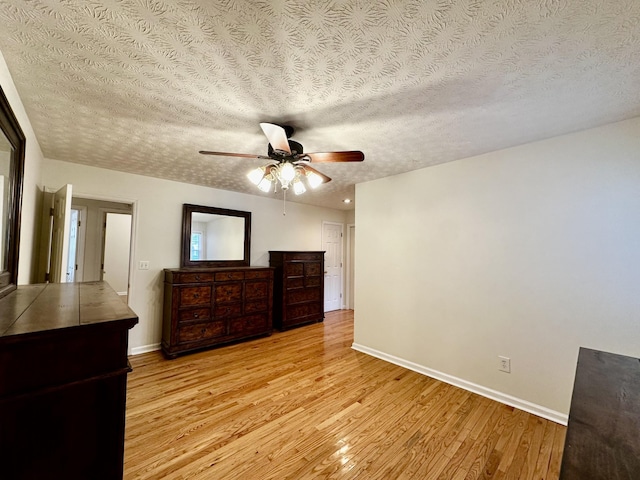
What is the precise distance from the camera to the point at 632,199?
1.81 metres

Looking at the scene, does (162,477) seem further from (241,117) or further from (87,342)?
(241,117)

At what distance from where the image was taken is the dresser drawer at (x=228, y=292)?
11.5 feet

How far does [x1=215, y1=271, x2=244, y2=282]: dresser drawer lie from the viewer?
350cm

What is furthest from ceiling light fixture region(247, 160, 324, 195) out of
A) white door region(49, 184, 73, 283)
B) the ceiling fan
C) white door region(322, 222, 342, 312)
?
white door region(322, 222, 342, 312)

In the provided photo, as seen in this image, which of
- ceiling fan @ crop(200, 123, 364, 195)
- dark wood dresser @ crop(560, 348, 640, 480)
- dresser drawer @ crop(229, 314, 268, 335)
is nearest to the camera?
dark wood dresser @ crop(560, 348, 640, 480)

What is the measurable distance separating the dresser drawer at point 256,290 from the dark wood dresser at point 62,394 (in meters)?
2.96

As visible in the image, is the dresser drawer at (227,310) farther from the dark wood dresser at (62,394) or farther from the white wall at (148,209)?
the dark wood dresser at (62,394)

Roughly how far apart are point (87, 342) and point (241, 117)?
1594 mm

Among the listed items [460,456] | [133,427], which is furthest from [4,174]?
[460,456]

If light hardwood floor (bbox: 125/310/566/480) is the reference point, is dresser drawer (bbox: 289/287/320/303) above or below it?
above

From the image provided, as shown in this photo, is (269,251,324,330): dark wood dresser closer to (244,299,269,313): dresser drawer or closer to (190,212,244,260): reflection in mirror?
(244,299,269,313): dresser drawer

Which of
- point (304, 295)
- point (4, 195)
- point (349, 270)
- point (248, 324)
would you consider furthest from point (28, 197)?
point (349, 270)

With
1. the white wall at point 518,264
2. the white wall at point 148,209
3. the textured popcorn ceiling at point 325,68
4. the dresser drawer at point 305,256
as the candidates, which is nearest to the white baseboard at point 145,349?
the white wall at point 148,209

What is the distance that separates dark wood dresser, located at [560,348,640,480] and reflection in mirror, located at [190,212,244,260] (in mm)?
3890
